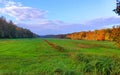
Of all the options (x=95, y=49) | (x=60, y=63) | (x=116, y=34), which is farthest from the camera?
(x=95, y=49)

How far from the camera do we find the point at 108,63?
1903 cm

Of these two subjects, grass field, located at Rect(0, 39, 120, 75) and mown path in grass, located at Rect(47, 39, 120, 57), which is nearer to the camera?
grass field, located at Rect(0, 39, 120, 75)

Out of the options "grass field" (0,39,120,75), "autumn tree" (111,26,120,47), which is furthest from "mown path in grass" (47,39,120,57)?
"autumn tree" (111,26,120,47)

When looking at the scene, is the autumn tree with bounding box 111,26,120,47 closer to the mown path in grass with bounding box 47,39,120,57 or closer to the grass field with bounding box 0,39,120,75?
the grass field with bounding box 0,39,120,75

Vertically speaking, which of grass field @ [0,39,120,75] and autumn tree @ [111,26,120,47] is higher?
autumn tree @ [111,26,120,47]

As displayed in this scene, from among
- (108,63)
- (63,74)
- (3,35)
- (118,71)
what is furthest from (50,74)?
(3,35)

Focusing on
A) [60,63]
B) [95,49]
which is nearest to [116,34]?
[60,63]

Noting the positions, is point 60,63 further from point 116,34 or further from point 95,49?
point 95,49

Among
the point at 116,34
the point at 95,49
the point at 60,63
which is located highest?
the point at 116,34

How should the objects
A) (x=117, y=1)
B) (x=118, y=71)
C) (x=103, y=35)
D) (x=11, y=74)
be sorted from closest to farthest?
(x=11, y=74) → (x=118, y=71) → (x=117, y=1) → (x=103, y=35)

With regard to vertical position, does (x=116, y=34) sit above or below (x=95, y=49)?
above

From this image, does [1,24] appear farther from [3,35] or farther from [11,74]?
[11,74]

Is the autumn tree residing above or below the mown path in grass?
above

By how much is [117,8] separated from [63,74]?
4932 millimetres
